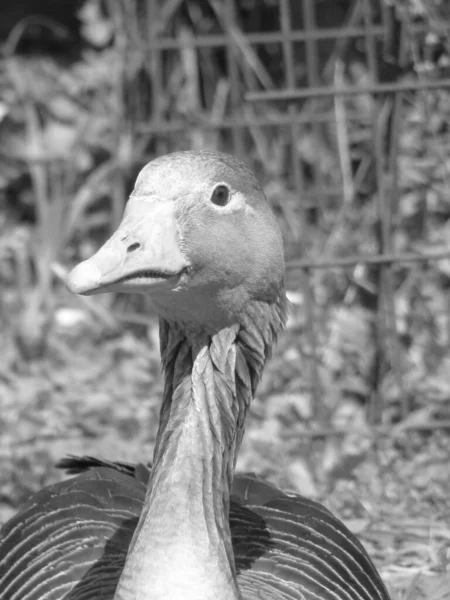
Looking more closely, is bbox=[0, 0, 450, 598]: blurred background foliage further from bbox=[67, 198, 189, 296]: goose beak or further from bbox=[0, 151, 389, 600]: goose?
bbox=[67, 198, 189, 296]: goose beak

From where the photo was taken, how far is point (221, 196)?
8.68 ft

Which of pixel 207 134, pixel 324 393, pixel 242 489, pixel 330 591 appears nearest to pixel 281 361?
pixel 324 393

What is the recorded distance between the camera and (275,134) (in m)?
7.53

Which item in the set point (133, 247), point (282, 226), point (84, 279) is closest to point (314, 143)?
point (282, 226)

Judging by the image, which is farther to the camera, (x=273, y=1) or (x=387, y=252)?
(x=273, y=1)

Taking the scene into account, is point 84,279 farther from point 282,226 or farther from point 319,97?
point 282,226

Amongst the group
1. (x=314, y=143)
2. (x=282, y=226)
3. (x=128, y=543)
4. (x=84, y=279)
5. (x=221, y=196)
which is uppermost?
(x=314, y=143)

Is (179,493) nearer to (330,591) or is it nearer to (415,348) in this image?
(330,591)

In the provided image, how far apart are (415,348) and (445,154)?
41.1 inches

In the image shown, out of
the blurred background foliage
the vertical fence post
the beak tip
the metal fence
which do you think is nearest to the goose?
the beak tip

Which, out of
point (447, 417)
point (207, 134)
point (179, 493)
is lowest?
point (179, 493)

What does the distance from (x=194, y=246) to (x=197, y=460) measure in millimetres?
538

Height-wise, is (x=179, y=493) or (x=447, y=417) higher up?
(x=447, y=417)

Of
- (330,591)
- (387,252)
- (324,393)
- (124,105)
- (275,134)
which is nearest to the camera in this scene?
(330,591)
